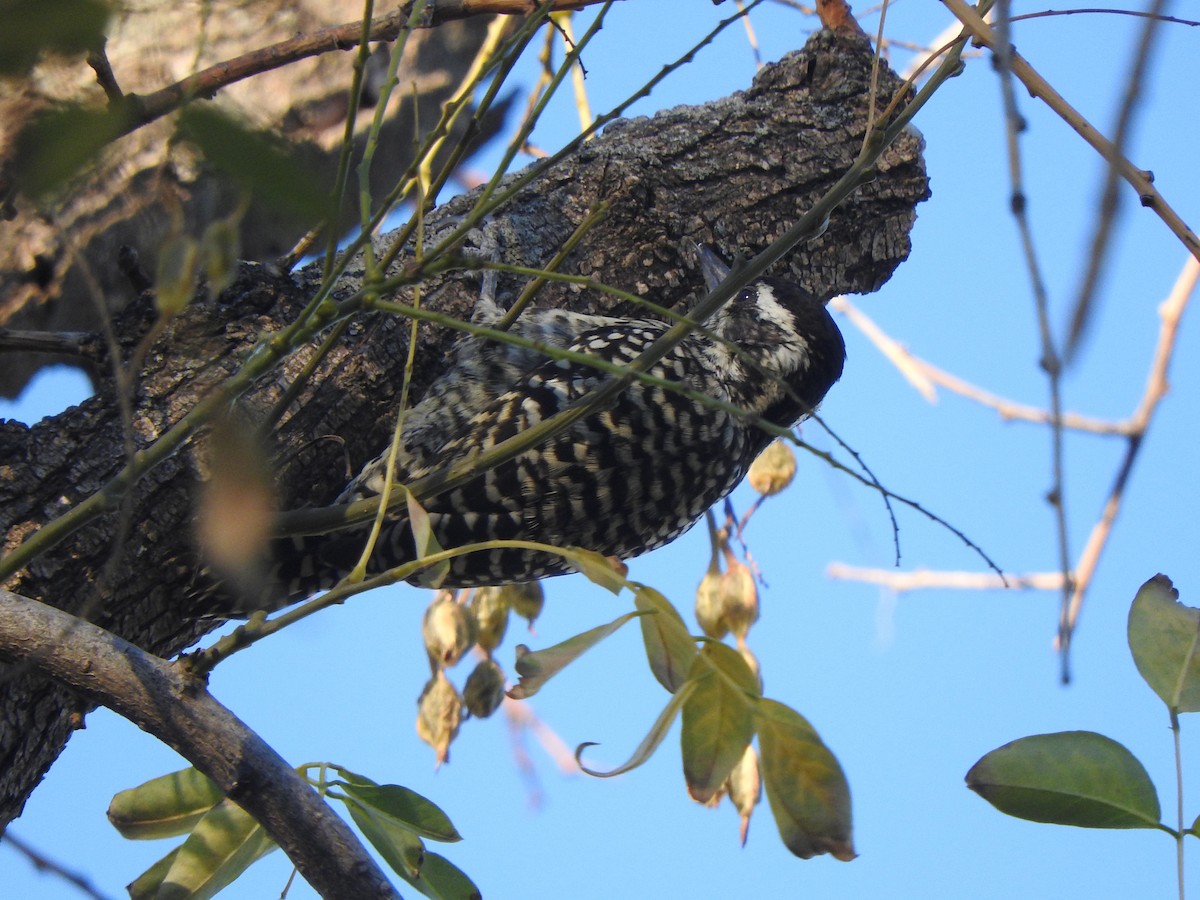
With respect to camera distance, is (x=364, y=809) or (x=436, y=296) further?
(x=436, y=296)

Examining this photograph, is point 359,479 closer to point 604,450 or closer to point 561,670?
point 604,450

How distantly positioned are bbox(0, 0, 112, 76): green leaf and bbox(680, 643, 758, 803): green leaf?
66cm

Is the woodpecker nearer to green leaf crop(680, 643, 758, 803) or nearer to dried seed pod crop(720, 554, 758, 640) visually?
dried seed pod crop(720, 554, 758, 640)

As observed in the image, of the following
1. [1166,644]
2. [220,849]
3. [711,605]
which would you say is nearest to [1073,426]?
[1166,644]

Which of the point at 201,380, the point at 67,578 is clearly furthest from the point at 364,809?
the point at 201,380

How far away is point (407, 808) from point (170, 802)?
28 centimetres

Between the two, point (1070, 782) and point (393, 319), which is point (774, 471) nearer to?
point (393, 319)

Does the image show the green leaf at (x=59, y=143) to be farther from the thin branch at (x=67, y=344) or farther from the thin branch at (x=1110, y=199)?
the thin branch at (x=67, y=344)

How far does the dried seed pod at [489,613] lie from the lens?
276 cm

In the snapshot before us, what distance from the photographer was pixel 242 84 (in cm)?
307

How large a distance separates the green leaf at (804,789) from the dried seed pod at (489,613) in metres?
1.82

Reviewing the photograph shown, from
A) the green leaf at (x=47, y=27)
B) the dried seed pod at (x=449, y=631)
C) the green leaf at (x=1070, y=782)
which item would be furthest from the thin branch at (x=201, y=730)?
the dried seed pod at (x=449, y=631)

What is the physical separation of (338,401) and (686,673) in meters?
1.52

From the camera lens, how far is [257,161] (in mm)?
504
